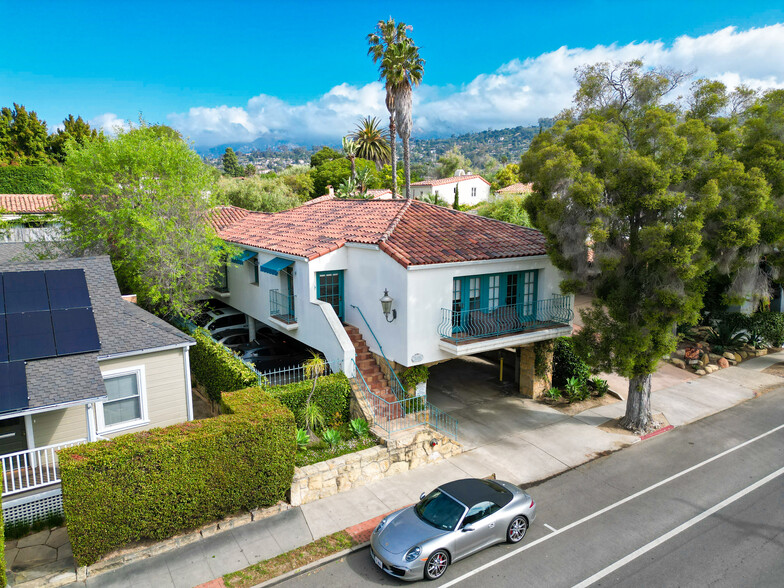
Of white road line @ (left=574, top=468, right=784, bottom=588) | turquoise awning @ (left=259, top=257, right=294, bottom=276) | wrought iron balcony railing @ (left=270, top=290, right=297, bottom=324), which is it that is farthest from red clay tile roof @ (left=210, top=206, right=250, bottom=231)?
white road line @ (left=574, top=468, right=784, bottom=588)

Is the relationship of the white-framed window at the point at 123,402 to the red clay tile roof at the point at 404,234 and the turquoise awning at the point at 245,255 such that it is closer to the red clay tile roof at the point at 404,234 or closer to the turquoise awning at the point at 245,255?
the red clay tile roof at the point at 404,234

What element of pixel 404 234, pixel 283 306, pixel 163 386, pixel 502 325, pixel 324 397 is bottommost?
pixel 324 397

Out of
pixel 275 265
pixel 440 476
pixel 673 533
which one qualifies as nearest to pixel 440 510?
pixel 440 476

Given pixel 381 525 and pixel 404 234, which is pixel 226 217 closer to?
pixel 404 234

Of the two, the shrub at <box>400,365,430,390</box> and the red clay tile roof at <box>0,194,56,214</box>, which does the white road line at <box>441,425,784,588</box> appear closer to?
the shrub at <box>400,365,430,390</box>

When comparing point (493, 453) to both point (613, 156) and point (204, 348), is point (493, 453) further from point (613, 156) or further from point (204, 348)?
point (204, 348)

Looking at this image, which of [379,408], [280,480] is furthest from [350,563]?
[379,408]
